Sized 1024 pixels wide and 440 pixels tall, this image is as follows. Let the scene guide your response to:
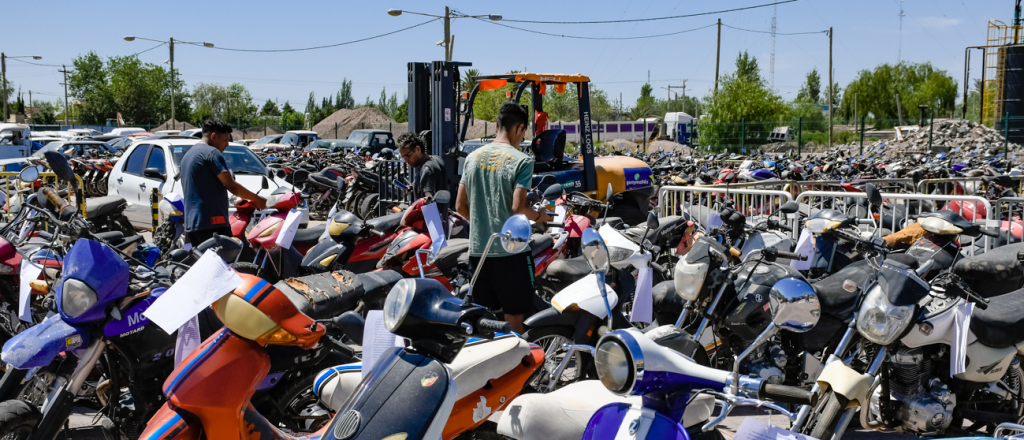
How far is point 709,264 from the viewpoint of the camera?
3.96 m

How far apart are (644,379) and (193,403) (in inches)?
65.1

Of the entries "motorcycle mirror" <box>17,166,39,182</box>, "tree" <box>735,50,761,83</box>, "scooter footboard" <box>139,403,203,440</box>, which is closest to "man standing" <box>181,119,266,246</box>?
"motorcycle mirror" <box>17,166,39,182</box>

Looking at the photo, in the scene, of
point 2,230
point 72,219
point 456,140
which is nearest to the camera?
point 72,219

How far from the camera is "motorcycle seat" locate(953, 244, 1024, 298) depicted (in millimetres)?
4410

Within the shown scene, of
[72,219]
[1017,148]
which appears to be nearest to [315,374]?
[72,219]

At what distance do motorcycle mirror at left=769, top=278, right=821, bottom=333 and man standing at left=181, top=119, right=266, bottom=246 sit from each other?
4.58 metres

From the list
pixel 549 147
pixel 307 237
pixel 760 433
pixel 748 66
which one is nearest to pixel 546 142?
pixel 549 147

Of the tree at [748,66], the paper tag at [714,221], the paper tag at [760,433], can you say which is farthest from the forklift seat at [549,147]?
the tree at [748,66]

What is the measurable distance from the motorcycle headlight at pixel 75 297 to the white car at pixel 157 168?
696cm

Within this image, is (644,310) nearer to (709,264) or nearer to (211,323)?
(709,264)

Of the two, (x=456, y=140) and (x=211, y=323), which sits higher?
(x=456, y=140)

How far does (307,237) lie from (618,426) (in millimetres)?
4886

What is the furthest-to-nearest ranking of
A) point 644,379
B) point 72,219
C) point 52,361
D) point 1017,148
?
point 1017,148
point 72,219
point 52,361
point 644,379

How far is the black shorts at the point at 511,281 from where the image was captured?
13.4 ft
